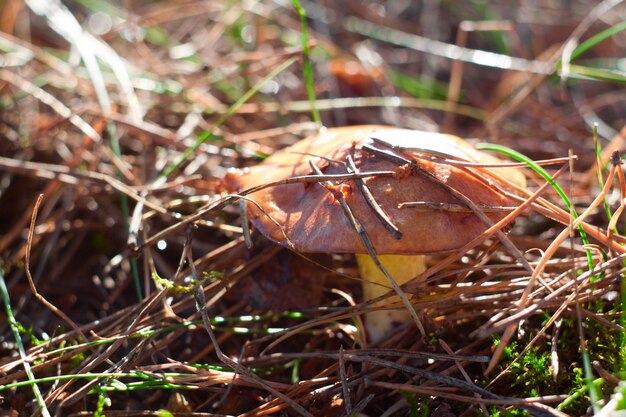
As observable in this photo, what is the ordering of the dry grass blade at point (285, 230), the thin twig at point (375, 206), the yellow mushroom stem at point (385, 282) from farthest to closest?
1. the yellow mushroom stem at point (385, 282)
2. the dry grass blade at point (285, 230)
3. the thin twig at point (375, 206)

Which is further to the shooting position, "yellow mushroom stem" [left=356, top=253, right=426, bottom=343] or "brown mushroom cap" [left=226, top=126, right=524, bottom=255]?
"yellow mushroom stem" [left=356, top=253, right=426, bottom=343]

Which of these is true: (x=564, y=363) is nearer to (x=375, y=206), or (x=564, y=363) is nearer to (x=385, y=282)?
(x=385, y=282)

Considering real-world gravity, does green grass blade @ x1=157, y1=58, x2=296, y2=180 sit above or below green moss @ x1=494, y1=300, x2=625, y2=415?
above

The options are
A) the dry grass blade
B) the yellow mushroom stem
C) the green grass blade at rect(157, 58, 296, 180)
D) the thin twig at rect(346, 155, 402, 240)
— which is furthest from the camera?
the green grass blade at rect(157, 58, 296, 180)

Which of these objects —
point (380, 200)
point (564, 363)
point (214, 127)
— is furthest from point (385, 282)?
point (214, 127)

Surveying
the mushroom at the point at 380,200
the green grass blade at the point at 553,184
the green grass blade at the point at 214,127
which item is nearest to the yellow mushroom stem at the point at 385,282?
the mushroom at the point at 380,200

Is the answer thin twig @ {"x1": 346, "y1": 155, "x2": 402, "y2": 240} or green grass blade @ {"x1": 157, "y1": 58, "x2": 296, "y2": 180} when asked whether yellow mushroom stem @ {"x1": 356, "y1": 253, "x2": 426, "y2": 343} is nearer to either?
thin twig @ {"x1": 346, "y1": 155, "x2": 402, "y2": 240}

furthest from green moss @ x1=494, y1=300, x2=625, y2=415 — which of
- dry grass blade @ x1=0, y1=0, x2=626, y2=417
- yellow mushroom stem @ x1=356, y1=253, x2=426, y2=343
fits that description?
yellow mushroom stem @ x1=356, y1=253, x2=426, y2=343

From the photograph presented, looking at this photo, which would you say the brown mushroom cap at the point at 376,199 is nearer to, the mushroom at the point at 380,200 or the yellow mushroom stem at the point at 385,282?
the mushroom at the point at 380,200
